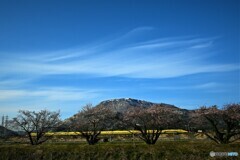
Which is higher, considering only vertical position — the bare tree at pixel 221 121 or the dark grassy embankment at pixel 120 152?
the bare tree at pixel 221 121

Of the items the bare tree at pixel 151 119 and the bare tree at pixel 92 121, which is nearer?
the bare tree at pixel 151 119

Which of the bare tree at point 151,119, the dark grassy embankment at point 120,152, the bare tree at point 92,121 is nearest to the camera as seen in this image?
the dark grassy embankment at point 120,152

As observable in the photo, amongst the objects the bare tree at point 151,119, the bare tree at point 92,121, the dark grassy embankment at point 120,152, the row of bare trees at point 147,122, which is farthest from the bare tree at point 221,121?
the bare tree at point 92,121

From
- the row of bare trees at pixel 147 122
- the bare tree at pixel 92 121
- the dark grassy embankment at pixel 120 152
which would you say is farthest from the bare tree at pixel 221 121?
the bare tree at pixel 92 121

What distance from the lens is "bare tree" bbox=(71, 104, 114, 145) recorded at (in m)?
39.6

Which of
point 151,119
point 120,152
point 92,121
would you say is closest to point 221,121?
point 151,119

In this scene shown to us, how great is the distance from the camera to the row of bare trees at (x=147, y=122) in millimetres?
33056

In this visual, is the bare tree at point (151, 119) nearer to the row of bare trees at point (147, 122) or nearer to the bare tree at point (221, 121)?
the row of bare trees at point (147, 122)

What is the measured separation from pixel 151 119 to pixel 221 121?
9561 millimetres

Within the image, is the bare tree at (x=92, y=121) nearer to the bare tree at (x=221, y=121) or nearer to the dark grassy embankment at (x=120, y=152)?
the bare tree at (x=221, y=121)

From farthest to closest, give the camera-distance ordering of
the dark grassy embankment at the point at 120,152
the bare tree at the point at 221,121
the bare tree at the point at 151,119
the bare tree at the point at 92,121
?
the bare tree at the point at 92,121 < the bare tree at the point at 151,119 < the bare tree at the point at 221,121 < the dark grassy embankment at the point at 120,152

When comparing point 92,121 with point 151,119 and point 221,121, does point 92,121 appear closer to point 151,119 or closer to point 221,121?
point 151,119

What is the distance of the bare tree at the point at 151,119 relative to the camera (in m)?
35.9

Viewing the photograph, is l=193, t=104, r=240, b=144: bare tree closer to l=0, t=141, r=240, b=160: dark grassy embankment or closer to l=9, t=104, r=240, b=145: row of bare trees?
l=9, t=104, r=240, b=145: row of bare trees
